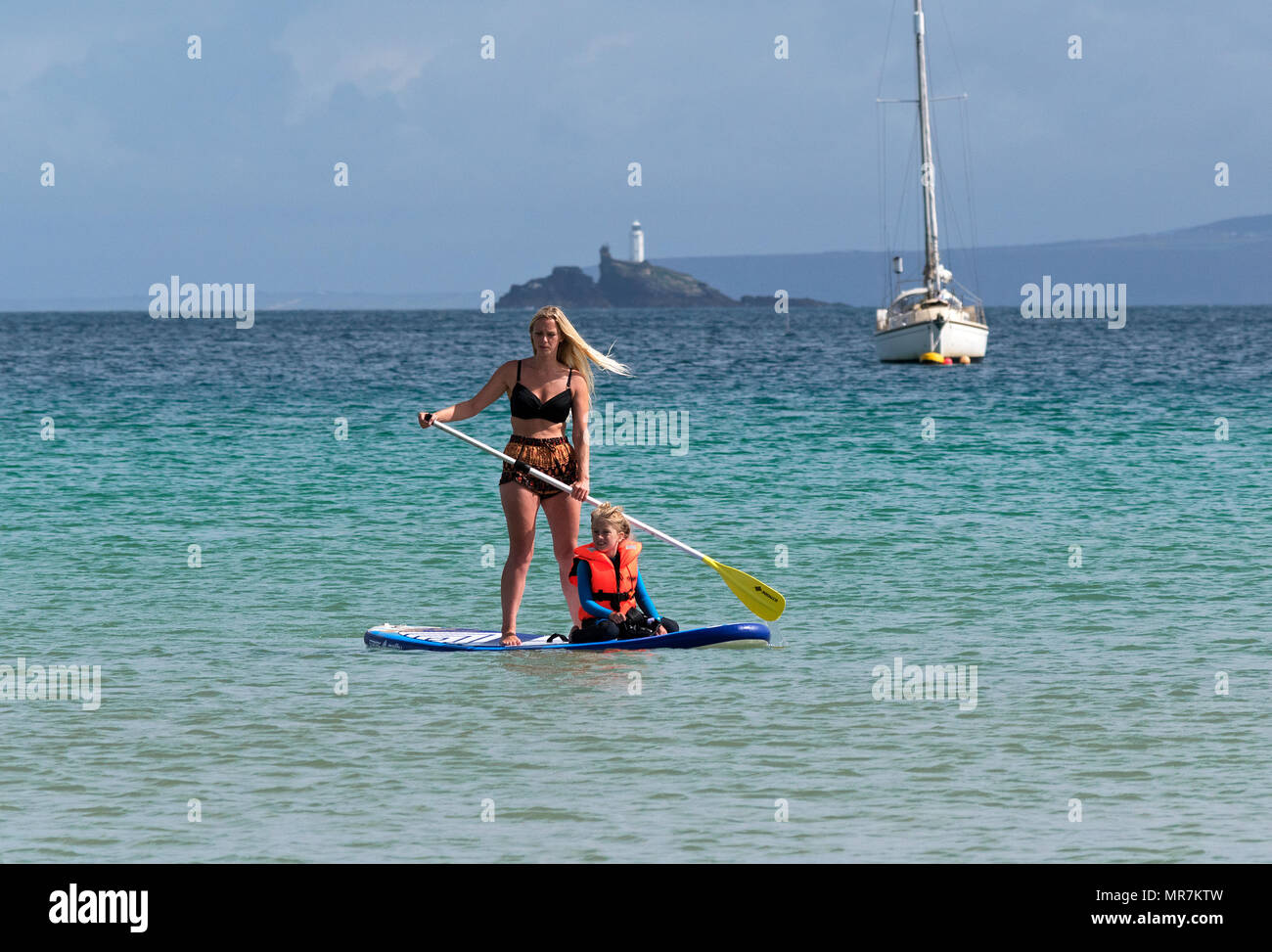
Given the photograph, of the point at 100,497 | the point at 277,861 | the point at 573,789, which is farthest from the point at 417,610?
the point at 100,497

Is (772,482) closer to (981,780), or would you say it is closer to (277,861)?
(981,780)

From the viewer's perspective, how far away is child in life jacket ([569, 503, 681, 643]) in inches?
428

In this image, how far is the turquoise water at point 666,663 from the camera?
288 inches

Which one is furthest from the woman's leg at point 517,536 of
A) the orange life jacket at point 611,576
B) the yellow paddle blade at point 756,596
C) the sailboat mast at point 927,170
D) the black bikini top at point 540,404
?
the sailboat mast at point 927,170

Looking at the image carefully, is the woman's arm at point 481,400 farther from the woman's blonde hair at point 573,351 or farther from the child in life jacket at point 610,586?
the child in life jacket at point 610,586

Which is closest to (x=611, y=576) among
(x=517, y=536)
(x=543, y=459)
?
(x=517, y=536)

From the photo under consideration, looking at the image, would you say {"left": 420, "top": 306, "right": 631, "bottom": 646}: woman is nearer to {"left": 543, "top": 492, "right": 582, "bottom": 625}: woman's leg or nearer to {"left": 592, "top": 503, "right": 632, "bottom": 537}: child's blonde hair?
{"left": 543, "top": 492, "right": 582, "bottom": 625}: woman's leg

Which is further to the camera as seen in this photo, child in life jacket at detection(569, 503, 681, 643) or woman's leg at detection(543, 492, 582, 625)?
woman's leg at detection(543, 492, 582, 625)

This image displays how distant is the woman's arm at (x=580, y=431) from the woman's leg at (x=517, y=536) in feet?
1.04

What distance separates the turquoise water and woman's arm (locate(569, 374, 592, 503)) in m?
1.15

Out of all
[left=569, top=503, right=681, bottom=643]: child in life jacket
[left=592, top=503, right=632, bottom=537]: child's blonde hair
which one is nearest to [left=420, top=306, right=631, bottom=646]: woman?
[left=592, top=503, right=632, bottom=537]: child's blonde hair

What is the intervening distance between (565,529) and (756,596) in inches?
73.2

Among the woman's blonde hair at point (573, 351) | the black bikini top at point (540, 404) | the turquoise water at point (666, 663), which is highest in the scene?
the woman's blonde hair at point (573, 351)

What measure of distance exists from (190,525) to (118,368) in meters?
50.7
